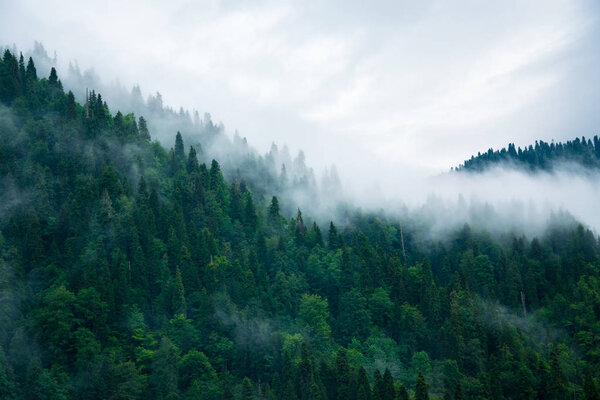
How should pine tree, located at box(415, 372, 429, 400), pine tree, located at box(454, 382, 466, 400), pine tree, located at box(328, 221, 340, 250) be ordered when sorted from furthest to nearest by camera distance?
pine tree, located at box(328, 221, 340, 250)
pine tree, located at box(454, 382, 466, 400)
pine tree, located at box(415, 372, 429, 400)

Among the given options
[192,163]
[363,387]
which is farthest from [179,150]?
[363,387]

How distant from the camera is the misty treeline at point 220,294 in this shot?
9388cm

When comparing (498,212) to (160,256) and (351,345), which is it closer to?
(351,345)

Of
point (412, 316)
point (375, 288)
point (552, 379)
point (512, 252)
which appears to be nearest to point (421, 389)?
point (552, 379)

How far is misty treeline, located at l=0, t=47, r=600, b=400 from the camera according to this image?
93875 mm

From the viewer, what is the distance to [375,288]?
13488cm

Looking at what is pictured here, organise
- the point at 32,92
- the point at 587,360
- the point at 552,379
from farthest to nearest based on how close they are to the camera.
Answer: the point at 32,92 < the point at 587,360 < the point at 552,379

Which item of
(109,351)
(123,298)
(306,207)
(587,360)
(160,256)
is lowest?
(587,360)

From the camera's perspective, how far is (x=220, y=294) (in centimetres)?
11531

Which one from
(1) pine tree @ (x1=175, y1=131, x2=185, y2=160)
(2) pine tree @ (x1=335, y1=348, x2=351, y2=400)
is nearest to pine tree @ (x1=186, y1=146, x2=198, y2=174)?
(1) pine tree @ (x1=175, y1=131, x2=185, y2=160)

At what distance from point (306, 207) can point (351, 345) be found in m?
82.9

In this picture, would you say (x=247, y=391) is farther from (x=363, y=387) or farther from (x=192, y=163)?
(x=192, y=163)

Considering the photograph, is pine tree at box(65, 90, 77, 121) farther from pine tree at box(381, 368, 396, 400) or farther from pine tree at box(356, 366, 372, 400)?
pine tree at box(381, 368, 396, 400)

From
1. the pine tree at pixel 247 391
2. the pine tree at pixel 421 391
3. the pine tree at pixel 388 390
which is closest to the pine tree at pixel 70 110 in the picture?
the pine tree at pixel 247 391
